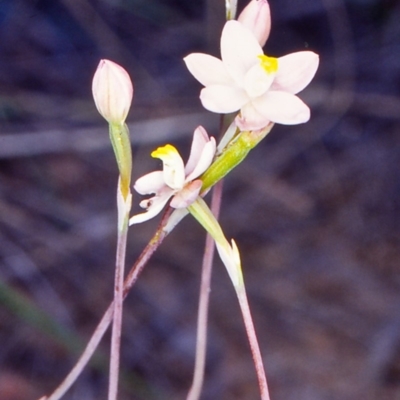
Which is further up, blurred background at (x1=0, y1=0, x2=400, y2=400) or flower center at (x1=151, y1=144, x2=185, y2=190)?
blurred background at (x1=0, y1=0, x2=400, y2=400)

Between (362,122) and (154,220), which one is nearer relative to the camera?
(154,220)

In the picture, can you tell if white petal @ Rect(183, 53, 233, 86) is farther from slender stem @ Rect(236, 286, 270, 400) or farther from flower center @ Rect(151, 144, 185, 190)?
slender stem @ Rect(236, 286, 270, 400)

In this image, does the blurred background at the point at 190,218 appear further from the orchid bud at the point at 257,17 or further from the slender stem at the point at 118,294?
the orchid bud at the point at 257,17

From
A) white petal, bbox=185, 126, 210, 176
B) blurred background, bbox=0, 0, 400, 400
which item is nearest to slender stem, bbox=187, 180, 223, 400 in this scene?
white petal, bbox=185, 126, 210, 176

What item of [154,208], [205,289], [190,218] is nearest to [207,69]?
[154,208]

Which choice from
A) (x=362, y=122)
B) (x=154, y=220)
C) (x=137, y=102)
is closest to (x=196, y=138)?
(x=154, y=220)

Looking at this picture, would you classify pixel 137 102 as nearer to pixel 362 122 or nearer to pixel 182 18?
pixel 182 18
